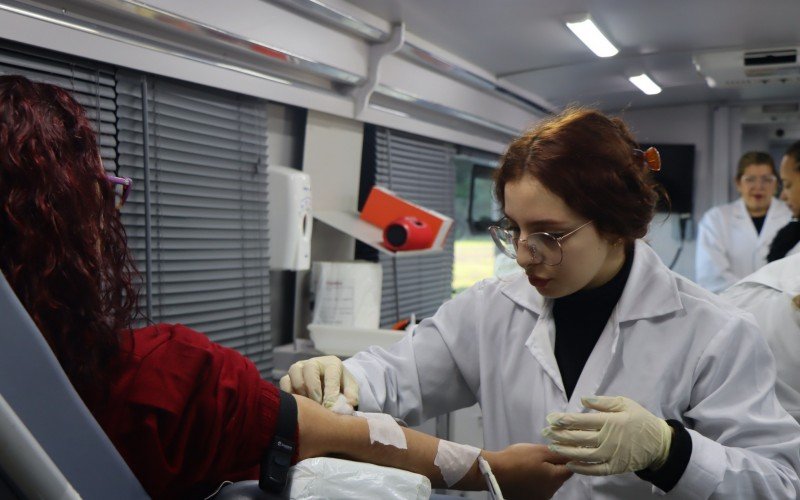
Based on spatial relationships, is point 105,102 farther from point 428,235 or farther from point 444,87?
point 444,87

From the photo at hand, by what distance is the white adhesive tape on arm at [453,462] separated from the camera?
1534mm

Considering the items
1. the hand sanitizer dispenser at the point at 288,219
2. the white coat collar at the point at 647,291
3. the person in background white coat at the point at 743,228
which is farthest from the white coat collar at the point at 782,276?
the person in background white coat at the point at 743,228

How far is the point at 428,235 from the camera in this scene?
10.1ft

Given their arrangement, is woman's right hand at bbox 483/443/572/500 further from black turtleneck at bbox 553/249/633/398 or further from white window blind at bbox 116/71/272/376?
white window blind at bbox 116/71/272/376

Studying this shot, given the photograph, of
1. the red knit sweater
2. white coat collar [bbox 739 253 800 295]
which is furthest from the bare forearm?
white coat collar [bbox 739 253 800 295]

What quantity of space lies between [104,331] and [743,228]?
15.6 feet

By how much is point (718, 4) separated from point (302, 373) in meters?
2.61

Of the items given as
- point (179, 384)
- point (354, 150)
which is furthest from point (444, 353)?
point (354, 150)

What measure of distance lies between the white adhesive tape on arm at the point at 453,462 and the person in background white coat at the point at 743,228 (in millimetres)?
3694

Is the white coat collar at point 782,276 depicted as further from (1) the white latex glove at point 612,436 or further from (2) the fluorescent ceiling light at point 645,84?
(2) the fluorescent ceiling light at point 645,84

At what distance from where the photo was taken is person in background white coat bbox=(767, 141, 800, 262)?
269cm

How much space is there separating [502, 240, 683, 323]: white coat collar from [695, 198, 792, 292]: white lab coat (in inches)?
133

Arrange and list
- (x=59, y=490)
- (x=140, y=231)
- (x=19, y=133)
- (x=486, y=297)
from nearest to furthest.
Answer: (x=59, y=490), (x=19, y=133), (x=486, y=297), (x=140, y=231)

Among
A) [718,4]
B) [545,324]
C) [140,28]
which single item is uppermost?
[718,4]
